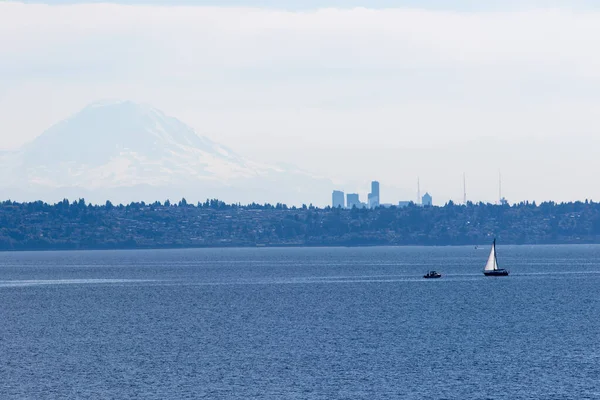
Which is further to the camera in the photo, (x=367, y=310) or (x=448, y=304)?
(x=448, y=304)

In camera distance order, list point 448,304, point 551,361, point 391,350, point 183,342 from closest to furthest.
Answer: point 551,361 < point 391,350 < point 183,342 < point 448,304

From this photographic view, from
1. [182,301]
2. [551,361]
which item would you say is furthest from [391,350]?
[182,301]

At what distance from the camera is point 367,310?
14825 centimetres

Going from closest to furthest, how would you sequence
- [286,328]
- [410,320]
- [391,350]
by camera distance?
1. [391,350]
2. [286,328]
3. [410,320]

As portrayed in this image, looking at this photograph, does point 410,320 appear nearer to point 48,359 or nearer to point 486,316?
point 486,316

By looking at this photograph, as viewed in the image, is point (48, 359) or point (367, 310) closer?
point (48, 359)

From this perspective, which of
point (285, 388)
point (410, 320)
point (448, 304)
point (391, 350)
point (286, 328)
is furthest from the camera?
point (448, 304)

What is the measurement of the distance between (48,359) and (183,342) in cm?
1676

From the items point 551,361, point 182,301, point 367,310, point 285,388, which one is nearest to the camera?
point 285,388

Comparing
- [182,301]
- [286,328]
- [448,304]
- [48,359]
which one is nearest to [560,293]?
[448,304]

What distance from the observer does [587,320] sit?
427ft

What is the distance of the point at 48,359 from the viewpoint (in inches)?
3839

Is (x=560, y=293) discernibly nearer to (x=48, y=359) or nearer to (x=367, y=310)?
(x=367, y=310)

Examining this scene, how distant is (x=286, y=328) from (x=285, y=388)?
42.6 m
